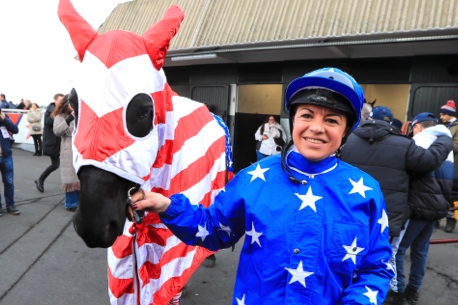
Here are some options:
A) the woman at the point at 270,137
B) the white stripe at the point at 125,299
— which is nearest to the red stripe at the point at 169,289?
the white stripe at the point at 125,299

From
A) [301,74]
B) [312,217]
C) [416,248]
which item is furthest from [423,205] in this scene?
[301,74]

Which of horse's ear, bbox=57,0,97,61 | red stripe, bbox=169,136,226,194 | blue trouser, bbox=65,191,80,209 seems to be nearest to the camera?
horse's ear, bbox=57,0,97,61

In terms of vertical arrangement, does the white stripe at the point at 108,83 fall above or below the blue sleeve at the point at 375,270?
above

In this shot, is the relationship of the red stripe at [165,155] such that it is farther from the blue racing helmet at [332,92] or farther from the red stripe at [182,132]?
the blue racing helmet at [332,92]

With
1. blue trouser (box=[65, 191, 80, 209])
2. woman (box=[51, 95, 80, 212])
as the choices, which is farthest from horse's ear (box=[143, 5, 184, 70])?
blue trouser (box=[65, 191, 80, 209])

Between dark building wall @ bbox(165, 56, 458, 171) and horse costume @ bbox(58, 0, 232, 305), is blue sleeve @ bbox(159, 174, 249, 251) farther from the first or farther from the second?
dark building wall @ bbox(165, 56, 458, 171)

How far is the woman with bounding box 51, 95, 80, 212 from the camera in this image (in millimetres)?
4957

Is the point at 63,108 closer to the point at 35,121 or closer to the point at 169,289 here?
the point at 169,289

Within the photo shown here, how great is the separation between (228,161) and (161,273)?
1656mm

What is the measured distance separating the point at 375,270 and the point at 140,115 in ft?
3.49

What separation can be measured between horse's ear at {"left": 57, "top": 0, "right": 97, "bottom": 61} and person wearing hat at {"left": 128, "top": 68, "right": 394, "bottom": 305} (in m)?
0.68

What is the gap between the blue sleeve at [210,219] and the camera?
1.20 meters

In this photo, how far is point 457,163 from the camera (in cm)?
534

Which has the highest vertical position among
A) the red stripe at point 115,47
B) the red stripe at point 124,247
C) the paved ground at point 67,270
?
the red stripe at point 115,47
